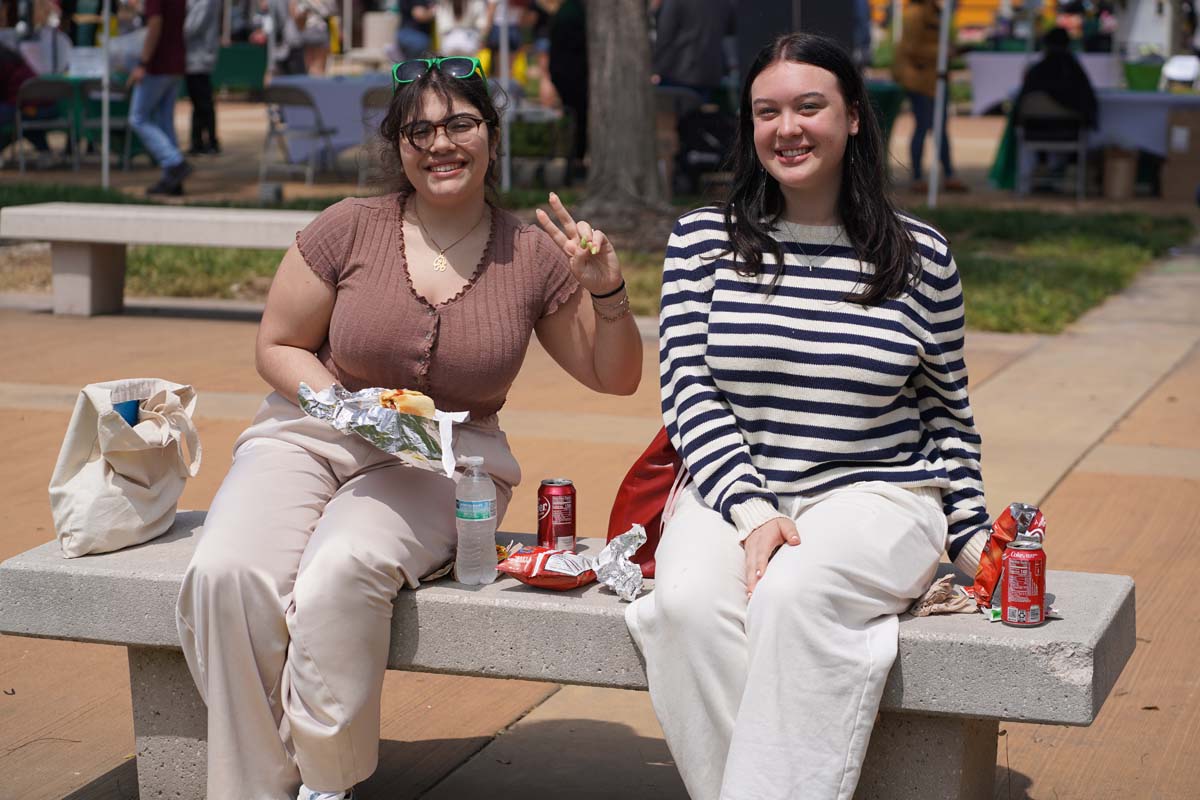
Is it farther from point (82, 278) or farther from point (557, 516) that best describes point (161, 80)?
point (557, 516)

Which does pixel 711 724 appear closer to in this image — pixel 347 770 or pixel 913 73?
pixel 347 770

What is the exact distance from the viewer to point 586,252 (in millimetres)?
3498

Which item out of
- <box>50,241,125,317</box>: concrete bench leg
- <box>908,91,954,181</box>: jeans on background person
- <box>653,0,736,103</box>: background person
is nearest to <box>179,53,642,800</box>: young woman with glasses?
<box>50,241,125,317</box>: concrete bench leg

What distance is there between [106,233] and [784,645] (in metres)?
7.60

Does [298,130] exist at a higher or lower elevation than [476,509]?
higher

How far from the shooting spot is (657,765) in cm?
385

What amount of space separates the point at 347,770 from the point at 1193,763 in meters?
1.94

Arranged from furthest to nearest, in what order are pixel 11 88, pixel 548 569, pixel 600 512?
pixel 11 88 → pixel 600 512 → pixel 548 569

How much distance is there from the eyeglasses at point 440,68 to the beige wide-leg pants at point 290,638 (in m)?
0.99

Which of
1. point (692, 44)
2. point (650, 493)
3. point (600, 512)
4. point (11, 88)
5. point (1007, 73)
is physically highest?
point (692, 44)

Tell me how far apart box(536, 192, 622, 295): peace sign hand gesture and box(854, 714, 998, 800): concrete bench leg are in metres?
1.08

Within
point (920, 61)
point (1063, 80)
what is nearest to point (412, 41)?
point (920, 61)

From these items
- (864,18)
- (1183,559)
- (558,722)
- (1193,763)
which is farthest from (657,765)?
(864,18)

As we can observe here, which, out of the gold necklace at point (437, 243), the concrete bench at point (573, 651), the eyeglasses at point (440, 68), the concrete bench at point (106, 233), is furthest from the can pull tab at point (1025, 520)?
the concrete bench at point (106, 233)
